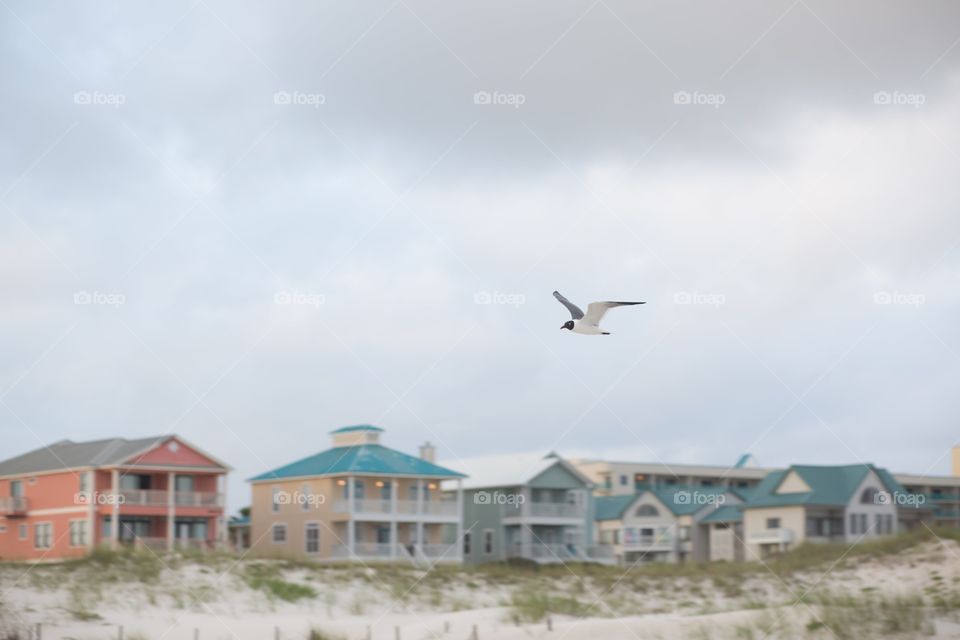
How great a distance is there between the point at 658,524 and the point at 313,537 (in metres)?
20.5

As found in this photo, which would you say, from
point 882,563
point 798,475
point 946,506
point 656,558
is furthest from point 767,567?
point 946,506

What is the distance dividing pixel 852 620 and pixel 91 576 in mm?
20355

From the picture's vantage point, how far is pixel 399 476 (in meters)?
49.5

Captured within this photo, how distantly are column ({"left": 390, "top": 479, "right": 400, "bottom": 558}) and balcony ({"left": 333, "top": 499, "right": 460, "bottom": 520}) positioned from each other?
37mm

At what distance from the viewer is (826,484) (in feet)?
181

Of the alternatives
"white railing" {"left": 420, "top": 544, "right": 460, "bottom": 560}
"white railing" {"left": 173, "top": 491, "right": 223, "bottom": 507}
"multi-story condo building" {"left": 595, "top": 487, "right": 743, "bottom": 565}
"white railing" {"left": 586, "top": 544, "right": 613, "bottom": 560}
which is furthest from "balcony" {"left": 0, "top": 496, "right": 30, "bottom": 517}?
"multi-story condo building" {"left": 595, "top": 487, "right": 743, "bottom": 565}

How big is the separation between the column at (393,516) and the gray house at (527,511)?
→ 4089 mm

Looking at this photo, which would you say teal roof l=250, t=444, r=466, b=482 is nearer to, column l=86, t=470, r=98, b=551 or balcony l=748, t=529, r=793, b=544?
column l=86, t=470, r=98, b=551

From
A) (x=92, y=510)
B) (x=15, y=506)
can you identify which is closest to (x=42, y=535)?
(x=15, y=506)

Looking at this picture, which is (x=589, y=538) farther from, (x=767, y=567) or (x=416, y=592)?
(x=416, y=592)

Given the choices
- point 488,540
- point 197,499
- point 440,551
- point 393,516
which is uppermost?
point 197,499

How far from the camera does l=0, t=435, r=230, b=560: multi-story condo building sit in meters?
43.9

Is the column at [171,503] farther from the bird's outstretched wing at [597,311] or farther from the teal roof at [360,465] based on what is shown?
the bird's outstretched wing at [597,311]

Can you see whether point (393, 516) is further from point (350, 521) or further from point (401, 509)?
point (350, 521)
